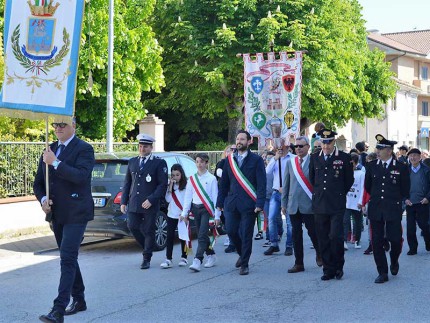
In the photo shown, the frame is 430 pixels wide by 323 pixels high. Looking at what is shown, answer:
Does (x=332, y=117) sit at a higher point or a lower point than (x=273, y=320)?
higher

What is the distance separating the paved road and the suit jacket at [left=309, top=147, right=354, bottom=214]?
957 mm

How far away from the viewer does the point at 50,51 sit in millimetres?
8148

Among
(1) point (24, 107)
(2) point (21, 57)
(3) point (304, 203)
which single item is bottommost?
(3) point (304, 203)

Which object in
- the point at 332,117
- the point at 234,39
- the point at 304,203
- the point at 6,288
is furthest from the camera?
the point at 332,117

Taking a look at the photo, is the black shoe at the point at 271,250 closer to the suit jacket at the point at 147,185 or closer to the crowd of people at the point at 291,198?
the crowd of people at the point at 291,198

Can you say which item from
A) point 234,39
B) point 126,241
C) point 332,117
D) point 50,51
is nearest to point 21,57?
point 50,51

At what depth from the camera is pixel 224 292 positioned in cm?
891

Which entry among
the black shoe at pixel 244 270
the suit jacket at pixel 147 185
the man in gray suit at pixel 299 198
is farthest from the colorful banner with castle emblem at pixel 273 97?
the black shoe at pixel 244 270

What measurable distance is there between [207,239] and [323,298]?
279 cm

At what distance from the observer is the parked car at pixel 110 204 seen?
12367mm

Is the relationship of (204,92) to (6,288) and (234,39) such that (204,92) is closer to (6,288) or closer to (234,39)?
(234,39)

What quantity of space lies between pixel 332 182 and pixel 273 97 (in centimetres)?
807

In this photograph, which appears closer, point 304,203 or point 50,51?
point 50,51

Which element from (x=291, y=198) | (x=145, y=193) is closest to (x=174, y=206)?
(x=145, y=193)
